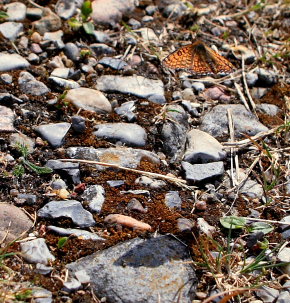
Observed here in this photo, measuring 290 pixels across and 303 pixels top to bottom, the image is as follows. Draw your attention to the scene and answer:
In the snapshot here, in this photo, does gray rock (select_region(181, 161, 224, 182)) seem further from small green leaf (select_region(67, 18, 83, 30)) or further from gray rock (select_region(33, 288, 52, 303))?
small green leaf (select_region(67, 18, 83, 30))

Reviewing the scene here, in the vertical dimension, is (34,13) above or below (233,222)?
above

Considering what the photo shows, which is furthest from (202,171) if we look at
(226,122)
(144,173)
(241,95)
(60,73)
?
(60,73)

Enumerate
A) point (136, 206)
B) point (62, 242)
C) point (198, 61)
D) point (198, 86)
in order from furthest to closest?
point (198, 86), point (198, 61), point (136, 206), point (62, 242)

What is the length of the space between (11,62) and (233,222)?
2.40 meters

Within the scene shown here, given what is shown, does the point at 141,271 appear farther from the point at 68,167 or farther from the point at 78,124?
the point at 78,124

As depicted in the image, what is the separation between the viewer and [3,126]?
4.06 metres

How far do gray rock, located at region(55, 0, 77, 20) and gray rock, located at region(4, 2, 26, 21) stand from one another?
0.35 metres

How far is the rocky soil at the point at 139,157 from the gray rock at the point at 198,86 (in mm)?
49

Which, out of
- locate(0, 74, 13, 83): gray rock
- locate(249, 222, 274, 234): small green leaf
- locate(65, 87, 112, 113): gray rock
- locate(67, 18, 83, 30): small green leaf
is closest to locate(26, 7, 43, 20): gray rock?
locate(67, 18, 83, 30): small green leaf

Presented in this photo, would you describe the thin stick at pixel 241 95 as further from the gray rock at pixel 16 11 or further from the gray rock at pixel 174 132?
the gray rock at pixel 16 11

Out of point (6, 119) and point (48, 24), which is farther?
point (48, 24)

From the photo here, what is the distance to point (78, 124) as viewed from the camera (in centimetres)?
423

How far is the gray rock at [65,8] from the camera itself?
5.44 metres

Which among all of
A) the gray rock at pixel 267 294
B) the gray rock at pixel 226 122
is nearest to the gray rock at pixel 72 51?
the gray rock at pixel 226 122
